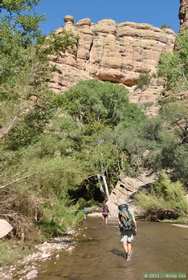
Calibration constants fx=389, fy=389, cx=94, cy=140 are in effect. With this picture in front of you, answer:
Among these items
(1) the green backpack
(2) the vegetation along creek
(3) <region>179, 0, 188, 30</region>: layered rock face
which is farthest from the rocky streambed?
(3) <region>179, 0, 188, 30</region>: layered rock face

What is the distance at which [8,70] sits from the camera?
46.0 ft

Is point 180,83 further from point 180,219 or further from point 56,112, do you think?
point 56,112

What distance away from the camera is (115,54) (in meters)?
60.8

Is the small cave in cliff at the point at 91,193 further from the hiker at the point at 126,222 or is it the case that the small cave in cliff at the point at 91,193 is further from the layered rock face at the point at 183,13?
the hiker at the point at 126,222

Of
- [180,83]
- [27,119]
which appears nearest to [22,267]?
[27,119]

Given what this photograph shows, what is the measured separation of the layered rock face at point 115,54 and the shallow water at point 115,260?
1682 inches

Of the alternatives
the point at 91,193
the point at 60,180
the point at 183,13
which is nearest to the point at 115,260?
the point at 60,180

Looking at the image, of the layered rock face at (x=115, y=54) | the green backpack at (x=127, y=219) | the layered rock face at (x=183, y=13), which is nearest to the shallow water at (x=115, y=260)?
the green backpack at (x=127, y=219)

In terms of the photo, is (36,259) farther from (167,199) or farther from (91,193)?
(91,193)

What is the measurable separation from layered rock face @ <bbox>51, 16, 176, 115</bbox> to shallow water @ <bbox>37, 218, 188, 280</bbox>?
42.7 m

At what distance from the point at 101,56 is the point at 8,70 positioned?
4760 centimetres

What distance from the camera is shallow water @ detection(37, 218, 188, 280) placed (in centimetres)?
964

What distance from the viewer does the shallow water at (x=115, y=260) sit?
31.6 ft

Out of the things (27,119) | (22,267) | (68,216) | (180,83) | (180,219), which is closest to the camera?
(22,267)
